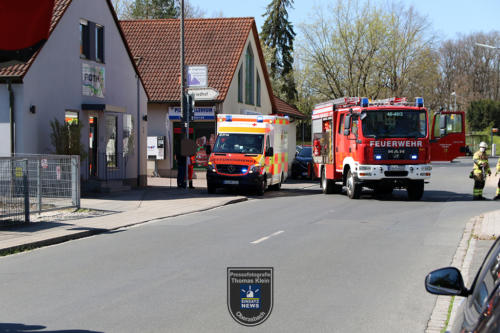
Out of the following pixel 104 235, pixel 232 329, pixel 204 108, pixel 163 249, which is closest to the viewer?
pixel 232 329

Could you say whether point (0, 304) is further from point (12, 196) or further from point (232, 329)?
point (12, 196)

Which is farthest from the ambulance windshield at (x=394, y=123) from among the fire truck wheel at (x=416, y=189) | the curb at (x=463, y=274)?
the curb at (x=463, y=274)

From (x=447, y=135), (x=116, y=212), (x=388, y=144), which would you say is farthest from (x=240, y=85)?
(x=116, y=212)

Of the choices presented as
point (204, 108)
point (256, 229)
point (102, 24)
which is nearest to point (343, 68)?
point (204, 108)

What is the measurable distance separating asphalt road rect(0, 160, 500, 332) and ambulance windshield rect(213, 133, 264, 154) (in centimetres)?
794

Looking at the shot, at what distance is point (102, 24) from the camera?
25.8 meters

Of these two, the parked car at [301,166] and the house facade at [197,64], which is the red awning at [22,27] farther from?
the parked car at [301,166]

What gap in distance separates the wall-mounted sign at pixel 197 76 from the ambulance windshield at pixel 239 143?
2.05 metres

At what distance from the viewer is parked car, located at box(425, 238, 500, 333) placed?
2639 millimetres

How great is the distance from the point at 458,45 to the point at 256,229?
79.4m

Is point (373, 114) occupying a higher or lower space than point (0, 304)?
higher

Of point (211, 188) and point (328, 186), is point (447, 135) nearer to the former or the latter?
point (328, 186)

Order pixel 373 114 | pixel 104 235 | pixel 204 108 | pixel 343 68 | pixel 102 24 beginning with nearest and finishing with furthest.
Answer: pixel 104 235, pixel 373 114, pixel 102 24, pixel 204 108, pixel 343 68

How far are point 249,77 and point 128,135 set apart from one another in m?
12.7
